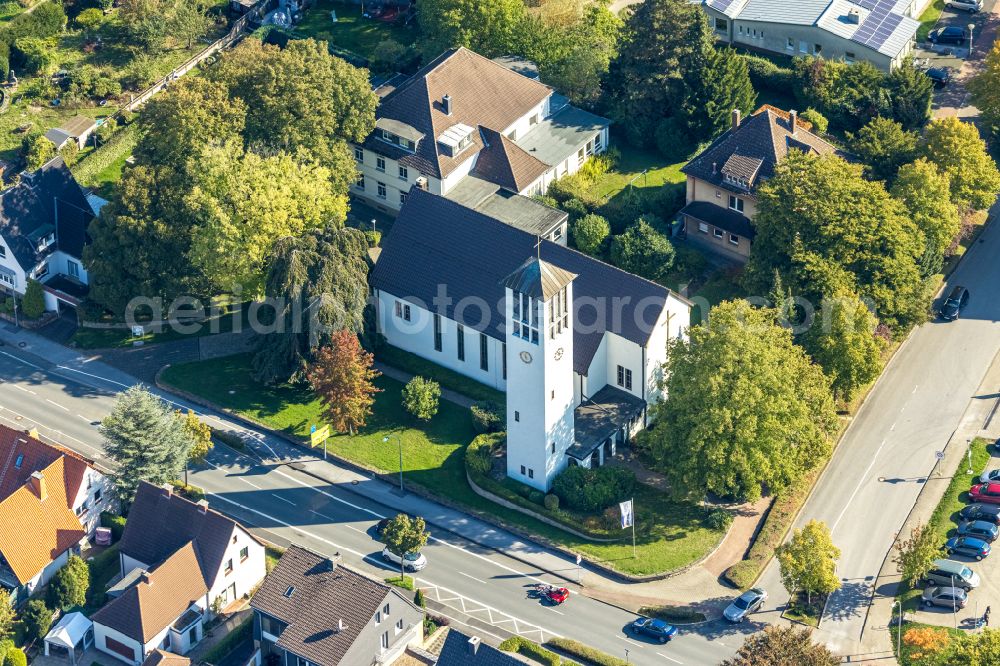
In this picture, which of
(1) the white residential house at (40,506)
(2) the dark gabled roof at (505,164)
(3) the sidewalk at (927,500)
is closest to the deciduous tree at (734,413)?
(3) the sidewalk at (927,500)

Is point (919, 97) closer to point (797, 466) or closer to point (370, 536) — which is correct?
point (797, 466)

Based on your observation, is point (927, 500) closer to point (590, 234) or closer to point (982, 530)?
point (982, 530)

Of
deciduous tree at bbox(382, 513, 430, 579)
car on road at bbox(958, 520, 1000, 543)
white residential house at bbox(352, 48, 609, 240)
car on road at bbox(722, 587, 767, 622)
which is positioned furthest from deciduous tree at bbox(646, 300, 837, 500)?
white residential house at bbox(352, 48, 609, 240)

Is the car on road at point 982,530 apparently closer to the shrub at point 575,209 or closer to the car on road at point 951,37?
the shrub at point 575,209

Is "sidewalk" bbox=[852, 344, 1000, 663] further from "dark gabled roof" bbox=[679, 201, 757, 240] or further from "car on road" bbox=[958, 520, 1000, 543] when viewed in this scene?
"dark gabled roof" bbox=[679, 201, 757, 240]

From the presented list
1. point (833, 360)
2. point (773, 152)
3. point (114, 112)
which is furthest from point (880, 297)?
point (114, 112)

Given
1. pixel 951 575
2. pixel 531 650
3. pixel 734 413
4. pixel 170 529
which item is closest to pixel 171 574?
pixel 170 529
